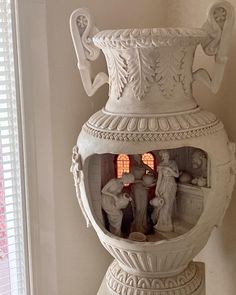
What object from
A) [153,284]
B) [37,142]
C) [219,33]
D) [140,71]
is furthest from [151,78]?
[153,284]

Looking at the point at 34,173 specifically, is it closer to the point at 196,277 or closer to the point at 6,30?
the point at 6,30

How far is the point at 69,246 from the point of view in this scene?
5.98ft

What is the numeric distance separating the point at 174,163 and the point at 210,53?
1.14 feet

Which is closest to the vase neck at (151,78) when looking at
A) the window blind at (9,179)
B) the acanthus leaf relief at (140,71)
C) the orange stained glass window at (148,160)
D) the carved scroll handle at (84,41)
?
the acanthus leaf relief at (140,71)

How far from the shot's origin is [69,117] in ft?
5.65

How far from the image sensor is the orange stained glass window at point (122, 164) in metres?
1.59

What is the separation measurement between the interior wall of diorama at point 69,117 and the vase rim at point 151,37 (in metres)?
0.30

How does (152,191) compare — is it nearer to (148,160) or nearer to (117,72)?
(148,160)

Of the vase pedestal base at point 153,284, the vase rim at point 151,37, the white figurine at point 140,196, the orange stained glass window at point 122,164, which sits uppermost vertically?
the vase rim at point 151,37

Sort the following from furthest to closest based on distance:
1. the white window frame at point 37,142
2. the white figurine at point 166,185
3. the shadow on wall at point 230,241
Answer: the shadow on wall at point 230,241 → the white window frame at point 37,142 → the white figurine at point 166,185

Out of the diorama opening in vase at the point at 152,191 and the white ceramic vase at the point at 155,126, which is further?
the diorama opening in vase at the point at 152,191

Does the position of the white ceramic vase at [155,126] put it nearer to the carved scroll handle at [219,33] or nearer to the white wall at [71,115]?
the carved scroll handle at [219,33]

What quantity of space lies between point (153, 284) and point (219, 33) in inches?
30.4

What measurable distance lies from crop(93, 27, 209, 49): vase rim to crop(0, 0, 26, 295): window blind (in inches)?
16.3
